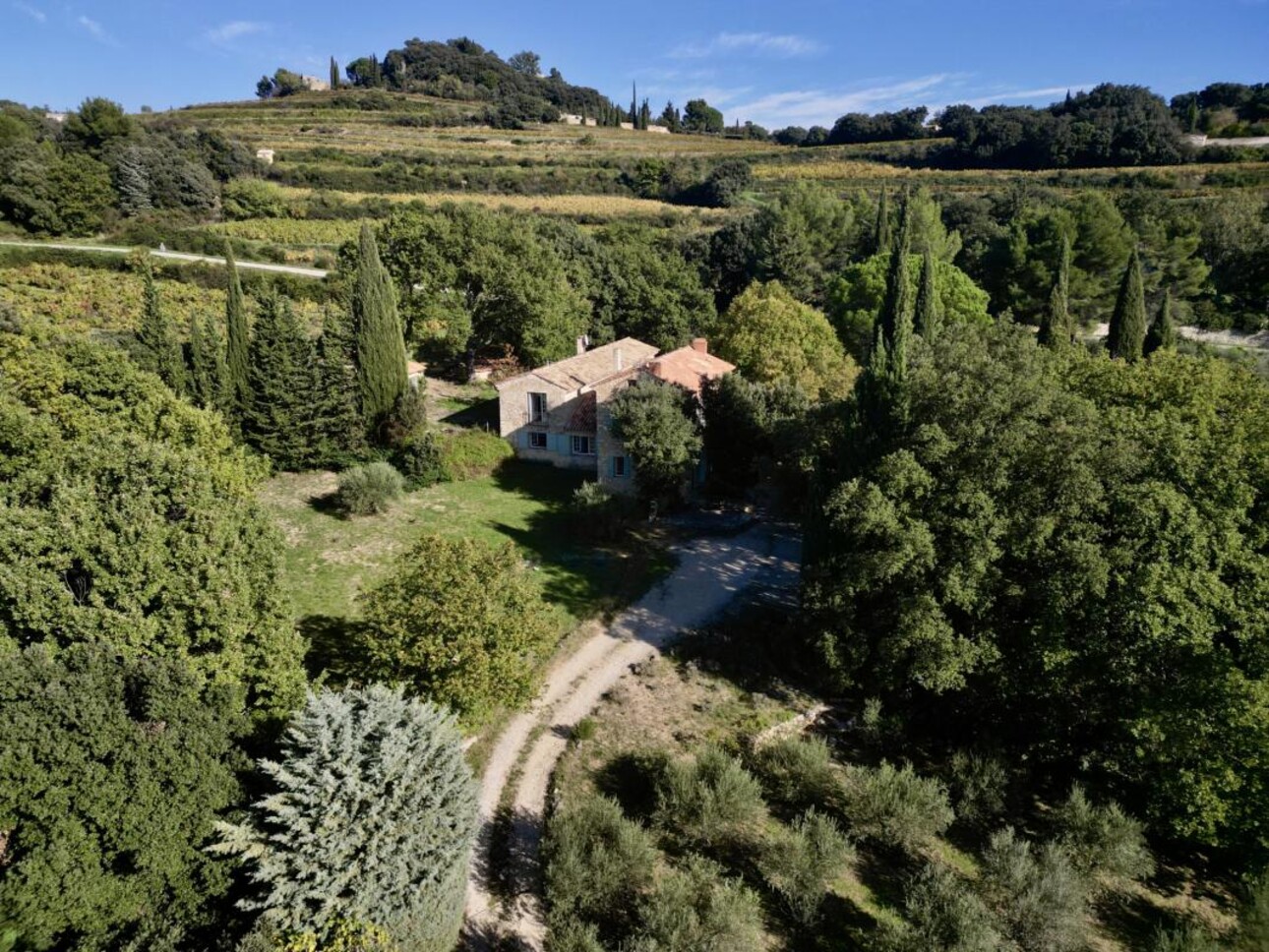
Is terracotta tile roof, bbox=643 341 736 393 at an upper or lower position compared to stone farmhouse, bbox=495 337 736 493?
upper

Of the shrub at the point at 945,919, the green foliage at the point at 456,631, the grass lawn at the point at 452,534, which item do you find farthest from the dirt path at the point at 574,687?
the shrub at the point at 945,919

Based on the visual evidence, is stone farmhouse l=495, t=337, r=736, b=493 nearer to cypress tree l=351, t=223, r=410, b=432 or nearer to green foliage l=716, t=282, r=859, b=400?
green foliage l=716, t=282, r=859, b=400

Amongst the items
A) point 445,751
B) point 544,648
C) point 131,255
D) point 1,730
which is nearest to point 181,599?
point 1,730

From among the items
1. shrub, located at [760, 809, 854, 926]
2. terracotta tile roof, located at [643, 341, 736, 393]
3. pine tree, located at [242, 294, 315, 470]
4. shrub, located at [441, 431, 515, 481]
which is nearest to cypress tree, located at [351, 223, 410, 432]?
pine tree, located at [242, 294, 315, 470]

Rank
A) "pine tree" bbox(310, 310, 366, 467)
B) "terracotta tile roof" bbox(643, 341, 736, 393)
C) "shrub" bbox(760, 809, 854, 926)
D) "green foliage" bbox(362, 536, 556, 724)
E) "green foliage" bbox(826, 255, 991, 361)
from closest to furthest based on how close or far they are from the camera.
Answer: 1. "shrub" bbox(760, 809, 854, 926)
2. "green foliage" bbox(362, 536, 556, 724)
3. "pine tree" bbox(310, 310, 366, 467)
4. "terracotta tile roof" bbox(643, 341, 736, 393)
5. "green foliage" bbox(826, 255, 991, 361)

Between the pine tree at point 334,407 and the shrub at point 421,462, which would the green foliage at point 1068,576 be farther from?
the pine tree at point 334,407

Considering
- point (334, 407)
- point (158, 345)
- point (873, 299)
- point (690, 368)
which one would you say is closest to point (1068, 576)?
point (690, 368)

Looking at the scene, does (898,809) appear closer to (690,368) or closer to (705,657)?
(705,657)
